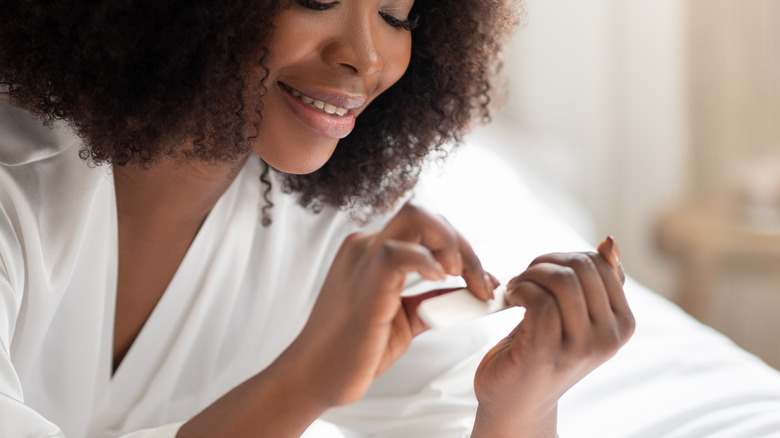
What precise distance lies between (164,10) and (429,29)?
0.43 m

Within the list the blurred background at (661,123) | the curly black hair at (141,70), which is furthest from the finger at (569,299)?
the blurred background at (661,123)

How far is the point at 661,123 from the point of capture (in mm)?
2717

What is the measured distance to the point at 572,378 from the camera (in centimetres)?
83

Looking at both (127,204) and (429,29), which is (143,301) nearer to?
(127,204)

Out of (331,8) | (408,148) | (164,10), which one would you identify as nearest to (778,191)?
(408,148)

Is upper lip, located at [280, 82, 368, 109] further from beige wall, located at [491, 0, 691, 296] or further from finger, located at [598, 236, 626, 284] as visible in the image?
beige wall, located at [491, 0, 691, 296]

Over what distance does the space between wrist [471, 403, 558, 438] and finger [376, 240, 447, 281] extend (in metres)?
0.24

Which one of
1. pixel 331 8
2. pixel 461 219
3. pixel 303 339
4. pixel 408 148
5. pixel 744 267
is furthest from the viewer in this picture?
pixel 744 267

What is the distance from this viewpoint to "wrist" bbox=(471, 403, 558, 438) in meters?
0.89

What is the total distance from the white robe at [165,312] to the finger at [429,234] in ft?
1.09

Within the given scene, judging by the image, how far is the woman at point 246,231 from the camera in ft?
2.60

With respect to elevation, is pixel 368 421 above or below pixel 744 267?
above

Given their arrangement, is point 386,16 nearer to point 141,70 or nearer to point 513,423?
point 141,70

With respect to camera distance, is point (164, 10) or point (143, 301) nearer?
point (164, 10)
